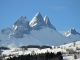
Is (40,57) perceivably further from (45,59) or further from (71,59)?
(71,59)

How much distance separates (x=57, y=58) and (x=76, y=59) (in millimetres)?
11111

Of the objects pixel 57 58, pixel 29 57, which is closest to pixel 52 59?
pixel 57 58

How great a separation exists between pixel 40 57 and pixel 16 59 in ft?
50.0

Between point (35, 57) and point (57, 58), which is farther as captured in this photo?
point (35, 57)

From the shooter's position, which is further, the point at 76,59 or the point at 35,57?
the point at 35,57

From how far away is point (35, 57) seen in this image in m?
186

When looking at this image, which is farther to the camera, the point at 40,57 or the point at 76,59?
the point at 40,57

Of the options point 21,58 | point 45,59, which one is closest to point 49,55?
point 45,59

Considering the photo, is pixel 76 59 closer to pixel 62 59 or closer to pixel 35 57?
pixel 62 59

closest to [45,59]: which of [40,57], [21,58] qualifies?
[40,57]

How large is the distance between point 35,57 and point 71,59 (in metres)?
23.8

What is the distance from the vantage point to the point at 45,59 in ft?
590

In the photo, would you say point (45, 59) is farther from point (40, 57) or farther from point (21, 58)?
point (21, 58)

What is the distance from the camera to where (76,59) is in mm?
171125
